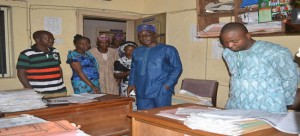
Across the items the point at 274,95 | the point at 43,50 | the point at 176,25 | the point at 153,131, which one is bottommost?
the point at 153,131

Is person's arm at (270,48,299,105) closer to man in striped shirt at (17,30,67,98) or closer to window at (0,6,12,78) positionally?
man in striped shirt at (17,30,67,98)

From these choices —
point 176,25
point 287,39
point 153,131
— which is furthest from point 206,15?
point 153,131

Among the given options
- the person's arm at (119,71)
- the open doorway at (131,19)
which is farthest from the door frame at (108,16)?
the person's arm at (119,71)

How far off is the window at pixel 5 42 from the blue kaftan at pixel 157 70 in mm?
1900

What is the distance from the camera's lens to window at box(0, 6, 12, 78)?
3561 millimetres

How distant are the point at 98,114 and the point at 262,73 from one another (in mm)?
1198

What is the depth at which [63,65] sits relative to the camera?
13.3ft

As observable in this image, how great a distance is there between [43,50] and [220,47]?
212 centimetres

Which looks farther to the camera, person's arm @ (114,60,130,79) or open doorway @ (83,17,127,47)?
open doorway @ (83,17,127,47)

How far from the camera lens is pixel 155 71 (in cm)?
282

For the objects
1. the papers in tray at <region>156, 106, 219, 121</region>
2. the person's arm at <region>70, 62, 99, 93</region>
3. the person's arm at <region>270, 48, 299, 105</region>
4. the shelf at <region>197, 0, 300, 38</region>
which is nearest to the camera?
the papers in tray at <region>156, 106, 219, 121</region>

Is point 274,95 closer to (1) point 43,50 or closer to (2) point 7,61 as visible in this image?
(1) point 43,50

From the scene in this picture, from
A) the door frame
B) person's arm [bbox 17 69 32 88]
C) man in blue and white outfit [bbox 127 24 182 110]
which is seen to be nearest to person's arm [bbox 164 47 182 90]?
man in blue and white outfit [bbox 127 24 182 110]

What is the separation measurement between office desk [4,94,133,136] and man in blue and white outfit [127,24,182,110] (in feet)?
1.94
